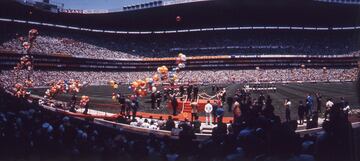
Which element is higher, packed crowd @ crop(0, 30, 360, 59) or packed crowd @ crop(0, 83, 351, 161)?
packed crowd @ crop(0, 30, 360, 59)

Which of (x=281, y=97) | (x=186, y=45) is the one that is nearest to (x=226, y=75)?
(x=186, y=45)

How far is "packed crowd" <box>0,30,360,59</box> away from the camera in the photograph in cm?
6681

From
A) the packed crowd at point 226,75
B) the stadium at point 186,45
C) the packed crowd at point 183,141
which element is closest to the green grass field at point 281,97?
the stadium at point 186,45

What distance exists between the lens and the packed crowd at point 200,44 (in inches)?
2630

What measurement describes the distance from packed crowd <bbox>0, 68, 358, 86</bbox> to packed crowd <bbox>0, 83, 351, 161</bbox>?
46.9 m

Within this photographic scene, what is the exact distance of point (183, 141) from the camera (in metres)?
6.25

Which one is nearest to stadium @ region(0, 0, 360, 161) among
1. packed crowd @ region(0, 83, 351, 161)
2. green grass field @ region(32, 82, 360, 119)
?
green grass field @ region(32, 82, 360, 119)

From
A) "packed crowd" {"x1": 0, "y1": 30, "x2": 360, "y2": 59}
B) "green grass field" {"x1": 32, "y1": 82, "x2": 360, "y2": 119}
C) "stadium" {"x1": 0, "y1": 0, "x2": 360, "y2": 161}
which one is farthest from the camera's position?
"packed crowd" {"x1": 0, "y1": 30, "x2": 360, "y2": 59}

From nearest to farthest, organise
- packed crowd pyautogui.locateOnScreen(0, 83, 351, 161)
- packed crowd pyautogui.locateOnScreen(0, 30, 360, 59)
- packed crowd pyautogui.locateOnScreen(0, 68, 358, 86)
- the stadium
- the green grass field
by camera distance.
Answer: packed crowd pyautogui.locateOnScreen(0, 83, 351, 161), the green grass field, the stadium, packed crowd pyautogui.locateOnScreen(0, 68, 358, 86), packed crowd pyautogui.locateOnScreen(0, 30, 360, 59)

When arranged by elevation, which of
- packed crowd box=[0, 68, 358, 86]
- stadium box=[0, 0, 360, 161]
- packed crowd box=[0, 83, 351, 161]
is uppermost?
stadium box=[0, 0, 360, 161]

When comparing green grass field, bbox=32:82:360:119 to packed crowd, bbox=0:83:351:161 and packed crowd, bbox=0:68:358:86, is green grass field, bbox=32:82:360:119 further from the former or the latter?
packed crowd, bbox=0:68:358:86

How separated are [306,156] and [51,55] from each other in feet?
194

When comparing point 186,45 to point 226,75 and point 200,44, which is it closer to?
point 200,44

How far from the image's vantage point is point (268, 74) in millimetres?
63344
